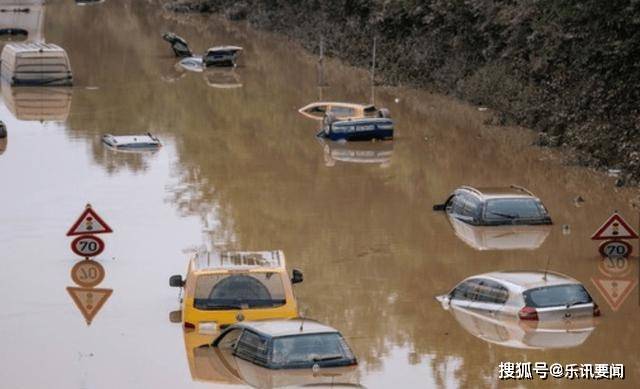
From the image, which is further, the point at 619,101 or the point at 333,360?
the point at 619,101

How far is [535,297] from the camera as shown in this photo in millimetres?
27141

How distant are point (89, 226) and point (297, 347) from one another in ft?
37.7

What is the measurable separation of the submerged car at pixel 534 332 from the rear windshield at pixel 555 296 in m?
0.32

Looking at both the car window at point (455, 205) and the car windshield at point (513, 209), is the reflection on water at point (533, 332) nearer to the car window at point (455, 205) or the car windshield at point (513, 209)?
the car windshield at point (513, 209)

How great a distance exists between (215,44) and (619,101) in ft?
160

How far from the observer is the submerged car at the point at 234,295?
84.3ft

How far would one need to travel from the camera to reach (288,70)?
78938 millimetres

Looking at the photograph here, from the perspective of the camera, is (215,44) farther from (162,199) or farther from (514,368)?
(514,368)

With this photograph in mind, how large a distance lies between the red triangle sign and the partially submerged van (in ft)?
132

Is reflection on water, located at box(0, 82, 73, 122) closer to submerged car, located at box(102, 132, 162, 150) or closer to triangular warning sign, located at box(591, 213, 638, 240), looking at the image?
submerged car, located at box(102, 132, 162, 150)

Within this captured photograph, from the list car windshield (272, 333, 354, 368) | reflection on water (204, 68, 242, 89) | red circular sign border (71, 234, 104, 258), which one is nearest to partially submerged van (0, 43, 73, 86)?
reflection on water (204, 68, 242, 89)

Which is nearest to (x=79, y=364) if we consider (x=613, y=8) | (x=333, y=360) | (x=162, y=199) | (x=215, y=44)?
(x=333, y=360)

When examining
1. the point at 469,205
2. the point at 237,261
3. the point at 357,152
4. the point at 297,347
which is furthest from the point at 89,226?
the point at 357,152

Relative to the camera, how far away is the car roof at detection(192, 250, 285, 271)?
1048 inches
